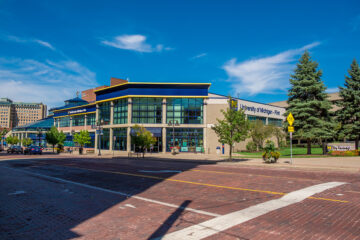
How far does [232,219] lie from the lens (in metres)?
5.82

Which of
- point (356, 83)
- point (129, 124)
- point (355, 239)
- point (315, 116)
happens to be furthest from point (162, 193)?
point (129, 124)

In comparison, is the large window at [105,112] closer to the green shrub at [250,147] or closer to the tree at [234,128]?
the green shrub at [250,147]

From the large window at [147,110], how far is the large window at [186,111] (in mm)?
1887

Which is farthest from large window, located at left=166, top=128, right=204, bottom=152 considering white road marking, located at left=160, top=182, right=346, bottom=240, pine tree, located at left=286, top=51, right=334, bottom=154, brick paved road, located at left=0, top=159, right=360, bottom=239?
white road marking, located at left=160, top=182, right=346, bottom=240

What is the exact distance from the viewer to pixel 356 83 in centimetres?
3041

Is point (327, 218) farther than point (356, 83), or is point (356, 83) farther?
point (356, 83)

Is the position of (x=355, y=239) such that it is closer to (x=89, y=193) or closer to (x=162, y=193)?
(x=162, y=193)

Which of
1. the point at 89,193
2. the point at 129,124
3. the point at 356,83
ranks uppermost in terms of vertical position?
the point at 356,83

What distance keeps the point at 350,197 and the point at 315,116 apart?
26314 millimetres

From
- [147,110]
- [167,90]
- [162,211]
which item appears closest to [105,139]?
[147,110]

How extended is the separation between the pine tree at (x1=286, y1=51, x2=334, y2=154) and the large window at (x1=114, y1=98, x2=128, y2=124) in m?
28.9

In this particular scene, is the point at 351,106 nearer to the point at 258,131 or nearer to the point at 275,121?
the point at 258,131

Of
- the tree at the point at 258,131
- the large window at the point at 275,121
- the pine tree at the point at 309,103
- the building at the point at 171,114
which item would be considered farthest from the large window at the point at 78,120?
the pine tree at the point at 309,103

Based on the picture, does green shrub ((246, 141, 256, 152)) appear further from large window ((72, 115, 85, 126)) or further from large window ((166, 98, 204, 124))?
large window ((72, 115, 85, 126))
